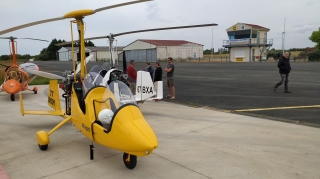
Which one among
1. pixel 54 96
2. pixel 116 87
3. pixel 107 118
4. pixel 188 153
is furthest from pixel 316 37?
pixel 107 118

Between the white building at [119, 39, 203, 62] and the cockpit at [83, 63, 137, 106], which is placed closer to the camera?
the cockpit at [83, 63, 137, 106]

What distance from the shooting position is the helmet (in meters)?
3.90

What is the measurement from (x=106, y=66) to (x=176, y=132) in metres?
2.75

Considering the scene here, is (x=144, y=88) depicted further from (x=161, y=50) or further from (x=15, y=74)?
(x=161, y=50)

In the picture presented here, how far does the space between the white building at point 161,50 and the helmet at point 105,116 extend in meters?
52.2

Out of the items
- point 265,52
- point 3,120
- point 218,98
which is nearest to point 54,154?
point 3,120

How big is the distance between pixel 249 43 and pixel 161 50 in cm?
1863

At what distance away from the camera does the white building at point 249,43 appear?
153ft

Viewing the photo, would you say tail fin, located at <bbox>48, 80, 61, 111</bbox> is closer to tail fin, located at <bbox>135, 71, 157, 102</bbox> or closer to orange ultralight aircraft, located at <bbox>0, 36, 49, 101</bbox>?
tail fin, located at <bbox>135, 71, 157, 102</bbox>

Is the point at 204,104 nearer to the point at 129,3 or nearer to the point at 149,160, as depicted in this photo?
the point at 149,160

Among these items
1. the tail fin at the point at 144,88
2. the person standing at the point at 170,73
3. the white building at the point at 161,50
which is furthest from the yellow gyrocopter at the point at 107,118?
the white building at the point at 161,50

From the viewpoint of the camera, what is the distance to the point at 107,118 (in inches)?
153

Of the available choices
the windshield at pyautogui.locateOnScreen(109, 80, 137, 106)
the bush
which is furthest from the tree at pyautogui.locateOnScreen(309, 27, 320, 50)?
the windshield at pyautogui.locateOnScreen(109, 80, 137, 106)

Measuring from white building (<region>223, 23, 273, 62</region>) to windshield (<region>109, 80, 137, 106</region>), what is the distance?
1799 inches
